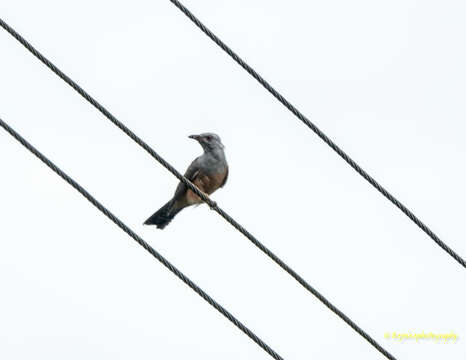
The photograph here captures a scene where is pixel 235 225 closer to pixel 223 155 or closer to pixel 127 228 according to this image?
pixel 127 228

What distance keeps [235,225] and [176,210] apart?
6106 mm

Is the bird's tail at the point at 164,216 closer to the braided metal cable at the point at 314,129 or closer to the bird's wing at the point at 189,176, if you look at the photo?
the bird's wing at the point at 189,176

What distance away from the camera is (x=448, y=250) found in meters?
8.40

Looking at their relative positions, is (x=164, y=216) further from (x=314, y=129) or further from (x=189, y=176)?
(x=314, y=129)

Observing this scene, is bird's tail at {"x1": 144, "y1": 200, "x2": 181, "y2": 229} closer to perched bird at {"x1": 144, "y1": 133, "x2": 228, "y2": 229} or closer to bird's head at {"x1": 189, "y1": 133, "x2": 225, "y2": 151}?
perched bird at {"x1": 144, "y1": 133, "x2": 228, "y2": 229}

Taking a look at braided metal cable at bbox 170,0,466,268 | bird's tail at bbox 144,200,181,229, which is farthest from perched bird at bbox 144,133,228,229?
braided metal cable at bbox 170,0,466,268

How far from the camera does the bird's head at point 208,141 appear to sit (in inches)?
572

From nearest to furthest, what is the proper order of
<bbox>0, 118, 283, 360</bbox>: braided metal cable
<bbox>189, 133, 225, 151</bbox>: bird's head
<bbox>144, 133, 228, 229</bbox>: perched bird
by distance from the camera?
<bbox>0, 118, 283, 360</bbox>: braided metal cable < <bbox>144, 133, 228, 229</bbox>: perched bird < <bbox>189, 133, 225, 151</bbox>: bird's head

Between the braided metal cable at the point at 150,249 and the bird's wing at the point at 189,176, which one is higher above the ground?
the bird's wing at the point at 189,176

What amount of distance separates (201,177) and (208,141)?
481 millimetres

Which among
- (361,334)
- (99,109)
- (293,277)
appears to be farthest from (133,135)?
(361,334)

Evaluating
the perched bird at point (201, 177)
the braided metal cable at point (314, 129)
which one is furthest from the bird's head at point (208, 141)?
the braided metal cable at point (314, 129)

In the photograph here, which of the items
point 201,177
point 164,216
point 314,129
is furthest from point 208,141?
point 314,129

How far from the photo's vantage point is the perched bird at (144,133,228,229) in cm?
1438
